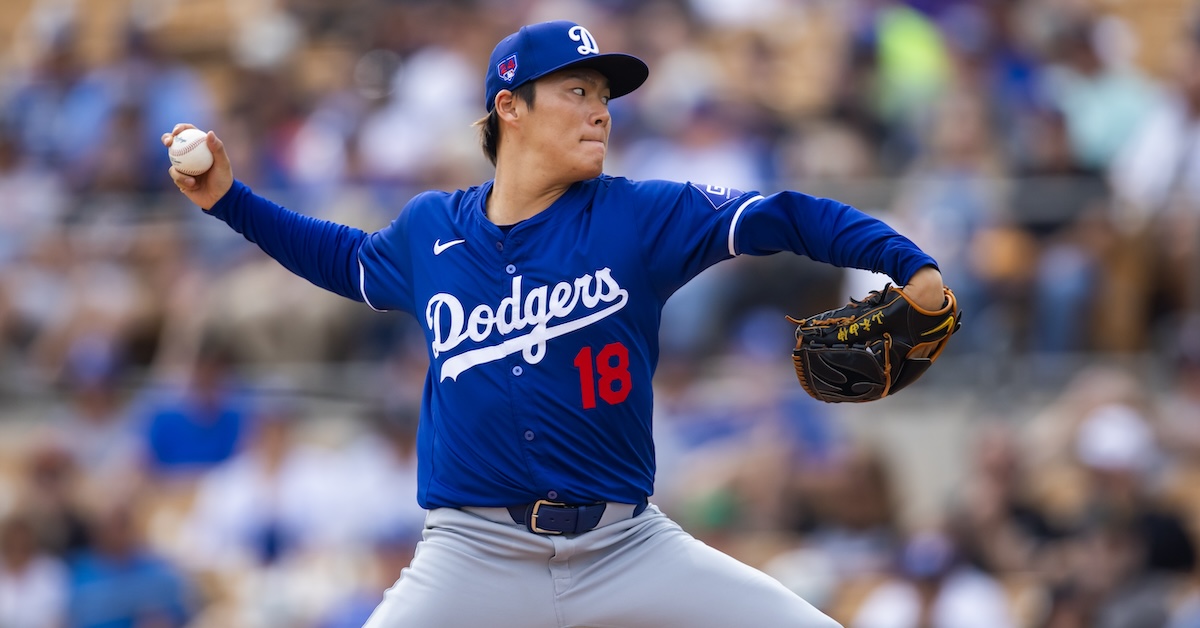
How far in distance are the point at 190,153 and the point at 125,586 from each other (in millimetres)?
5340

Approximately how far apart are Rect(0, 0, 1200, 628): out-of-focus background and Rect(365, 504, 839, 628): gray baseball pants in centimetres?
371

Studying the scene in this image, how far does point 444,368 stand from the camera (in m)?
4.73

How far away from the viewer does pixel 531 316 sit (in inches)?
182

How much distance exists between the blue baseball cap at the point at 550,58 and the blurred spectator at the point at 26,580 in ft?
20.4

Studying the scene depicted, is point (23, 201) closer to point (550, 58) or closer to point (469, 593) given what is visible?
point (550, 58)

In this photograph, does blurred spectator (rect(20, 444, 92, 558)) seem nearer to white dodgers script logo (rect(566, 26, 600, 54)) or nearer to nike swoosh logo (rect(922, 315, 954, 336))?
white dodgers script logo (rect(566, 26, 600, 54))

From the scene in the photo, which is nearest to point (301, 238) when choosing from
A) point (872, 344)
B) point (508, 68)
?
point (508, 68)

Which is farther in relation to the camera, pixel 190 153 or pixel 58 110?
pixel 58 110

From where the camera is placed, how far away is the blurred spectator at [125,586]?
378 inches

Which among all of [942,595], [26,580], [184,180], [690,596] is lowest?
[26,580]

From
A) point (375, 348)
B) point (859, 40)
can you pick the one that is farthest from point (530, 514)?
point (859, 40)

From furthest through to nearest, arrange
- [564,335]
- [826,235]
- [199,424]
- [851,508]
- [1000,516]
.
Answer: [199,424], [851,508], [1000,516], [564,335], [826,235]

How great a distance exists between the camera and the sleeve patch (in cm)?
460

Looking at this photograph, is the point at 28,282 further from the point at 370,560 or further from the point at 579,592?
the point at 579,592
